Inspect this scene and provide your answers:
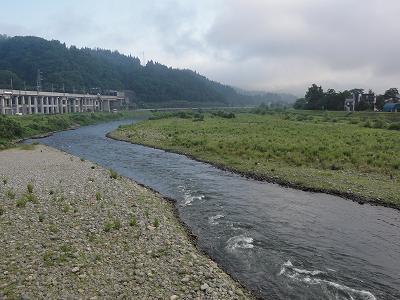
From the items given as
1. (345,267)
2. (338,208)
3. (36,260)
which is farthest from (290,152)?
(36,260)

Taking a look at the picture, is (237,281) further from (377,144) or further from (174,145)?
(174,145)

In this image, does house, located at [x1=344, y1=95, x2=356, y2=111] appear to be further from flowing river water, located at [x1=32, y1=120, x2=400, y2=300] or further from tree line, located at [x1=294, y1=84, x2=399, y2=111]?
flowing river water, located at [x1=32, y1=120, x2=400, y2=300]

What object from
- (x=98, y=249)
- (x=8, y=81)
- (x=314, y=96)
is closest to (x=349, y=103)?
(x=314, y=96)

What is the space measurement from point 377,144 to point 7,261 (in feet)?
147

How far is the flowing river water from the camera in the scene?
1501 centimetres

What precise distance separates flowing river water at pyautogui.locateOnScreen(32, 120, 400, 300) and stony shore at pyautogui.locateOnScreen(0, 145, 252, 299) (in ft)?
4.84

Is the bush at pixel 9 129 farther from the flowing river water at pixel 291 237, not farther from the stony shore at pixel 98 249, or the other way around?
the stony shore at pixel 98 249

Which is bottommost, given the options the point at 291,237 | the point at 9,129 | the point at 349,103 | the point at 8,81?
the point at 291,237

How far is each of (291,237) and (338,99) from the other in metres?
138

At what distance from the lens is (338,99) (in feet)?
479

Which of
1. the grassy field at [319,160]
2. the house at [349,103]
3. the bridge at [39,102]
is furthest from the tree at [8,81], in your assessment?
the house at [349,103]

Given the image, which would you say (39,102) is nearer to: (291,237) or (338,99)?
(338,99)

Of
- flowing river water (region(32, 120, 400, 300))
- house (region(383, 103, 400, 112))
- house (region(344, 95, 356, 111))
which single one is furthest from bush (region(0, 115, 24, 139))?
house (region(344, 95, 356, 111))

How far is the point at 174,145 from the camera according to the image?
5675cm
